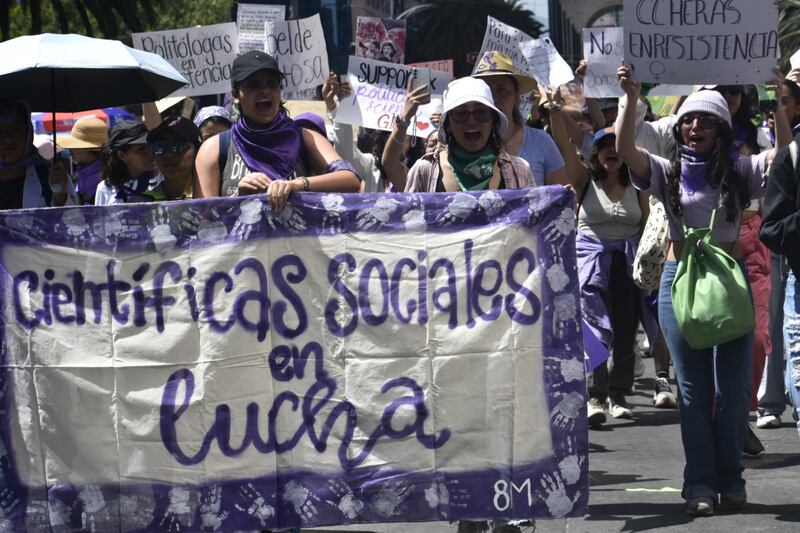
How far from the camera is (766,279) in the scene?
8.21 metres

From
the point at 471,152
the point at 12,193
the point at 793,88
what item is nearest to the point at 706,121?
the point at 793,88

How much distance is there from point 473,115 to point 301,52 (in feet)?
14.4

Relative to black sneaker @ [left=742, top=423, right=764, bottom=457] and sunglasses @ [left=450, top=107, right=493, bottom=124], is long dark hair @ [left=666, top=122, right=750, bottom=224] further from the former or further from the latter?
black sneaker @ [left=742, top=423, right=764, bottom=457]

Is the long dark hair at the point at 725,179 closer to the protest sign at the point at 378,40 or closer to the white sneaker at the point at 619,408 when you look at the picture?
the white sneaker at the point at 619,408

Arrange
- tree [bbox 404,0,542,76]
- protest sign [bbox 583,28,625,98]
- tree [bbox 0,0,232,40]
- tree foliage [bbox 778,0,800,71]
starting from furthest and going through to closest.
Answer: tree [bbox 404,0,542,76], tree foliage [bbox 778,0,800,71], tree [bbox 0,0,232,40], protest sign [bbox 583,28,625,98]

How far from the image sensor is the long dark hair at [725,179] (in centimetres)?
637

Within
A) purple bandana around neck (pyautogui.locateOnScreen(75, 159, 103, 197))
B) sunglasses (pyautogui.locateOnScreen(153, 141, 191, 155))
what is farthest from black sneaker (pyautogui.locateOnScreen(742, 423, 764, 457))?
purple bandana around neck (pyautogui.locateOnScreen(75, 159, 103, 197))

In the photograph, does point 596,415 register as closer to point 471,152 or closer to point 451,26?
point 471,152

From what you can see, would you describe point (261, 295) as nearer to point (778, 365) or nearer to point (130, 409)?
point (130, 409)

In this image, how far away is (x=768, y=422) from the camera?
881cm

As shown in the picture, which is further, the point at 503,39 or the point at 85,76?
the point at 503,39

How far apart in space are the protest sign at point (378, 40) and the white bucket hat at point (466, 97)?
17.6ft

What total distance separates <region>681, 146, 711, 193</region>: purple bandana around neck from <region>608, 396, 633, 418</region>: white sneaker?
3.30 metres

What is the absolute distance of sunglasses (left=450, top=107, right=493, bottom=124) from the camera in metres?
5.72
